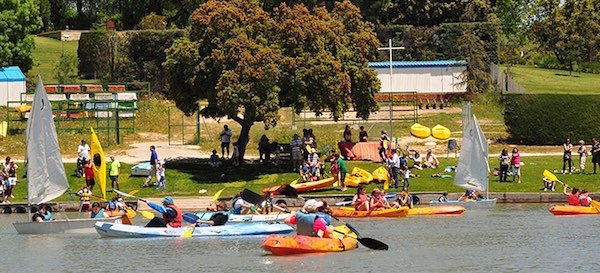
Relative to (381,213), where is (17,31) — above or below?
above

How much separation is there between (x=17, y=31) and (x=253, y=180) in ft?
117

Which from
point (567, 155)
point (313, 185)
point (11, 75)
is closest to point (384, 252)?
point (313, 185)

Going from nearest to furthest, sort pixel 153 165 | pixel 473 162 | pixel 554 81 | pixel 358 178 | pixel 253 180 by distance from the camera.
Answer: pixel 473 162 < pixel 358 178 < pixel 153 165 < pixel 253 180 < pixel 554 81

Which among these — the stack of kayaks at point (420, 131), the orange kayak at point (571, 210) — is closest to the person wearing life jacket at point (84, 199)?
the orange kayak at point (571, 210)

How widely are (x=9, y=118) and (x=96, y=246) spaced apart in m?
29.0

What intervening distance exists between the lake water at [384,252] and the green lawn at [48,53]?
149 feet

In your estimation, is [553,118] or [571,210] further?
[553,118]

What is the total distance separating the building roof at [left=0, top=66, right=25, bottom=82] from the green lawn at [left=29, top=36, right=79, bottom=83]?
9.39 metres

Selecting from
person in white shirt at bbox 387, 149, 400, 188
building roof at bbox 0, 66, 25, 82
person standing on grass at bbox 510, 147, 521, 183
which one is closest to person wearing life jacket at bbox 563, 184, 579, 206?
person standing on grass at bbox 510, 147, 521, 183

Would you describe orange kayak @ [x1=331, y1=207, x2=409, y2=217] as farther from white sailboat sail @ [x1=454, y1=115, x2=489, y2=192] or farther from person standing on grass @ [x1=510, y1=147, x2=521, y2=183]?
person standing on grass @ [x1=510, y1=147, x2=521, y2=183]

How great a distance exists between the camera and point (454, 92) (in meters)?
78.3

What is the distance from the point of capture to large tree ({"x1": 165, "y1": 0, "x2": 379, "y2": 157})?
2184 inches

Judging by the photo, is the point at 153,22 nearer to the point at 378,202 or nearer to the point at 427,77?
the point at 427,77

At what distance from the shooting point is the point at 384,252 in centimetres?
3844
